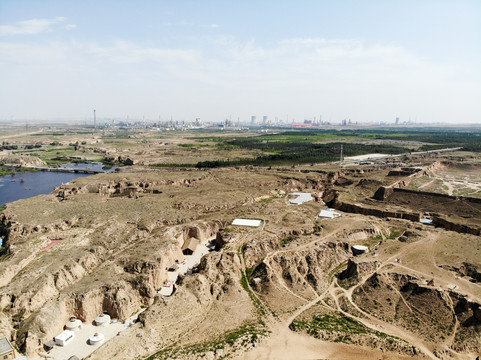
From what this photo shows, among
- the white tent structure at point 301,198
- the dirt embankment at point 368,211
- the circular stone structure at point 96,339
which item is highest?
the white tent structure at point 301,198

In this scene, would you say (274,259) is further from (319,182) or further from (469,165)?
(469,165)

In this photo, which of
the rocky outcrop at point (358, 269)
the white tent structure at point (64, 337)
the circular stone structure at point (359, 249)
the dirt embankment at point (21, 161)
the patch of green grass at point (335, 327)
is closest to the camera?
the white tent structure at point (64, 337)

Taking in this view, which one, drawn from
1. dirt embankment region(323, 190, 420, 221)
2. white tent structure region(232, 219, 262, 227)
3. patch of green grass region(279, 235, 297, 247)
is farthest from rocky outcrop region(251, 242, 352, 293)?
dirt embankment region(323, 190, 420, 221)

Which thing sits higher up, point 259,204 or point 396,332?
point 259,204

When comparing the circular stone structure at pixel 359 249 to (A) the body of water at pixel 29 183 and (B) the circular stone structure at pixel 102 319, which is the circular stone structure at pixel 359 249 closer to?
(B) the circular stone structure at pixel 102 319

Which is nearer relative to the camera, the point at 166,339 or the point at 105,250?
the point at 166,339

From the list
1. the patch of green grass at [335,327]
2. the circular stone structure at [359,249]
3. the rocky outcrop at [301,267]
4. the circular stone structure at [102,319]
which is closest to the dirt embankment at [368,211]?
the circular stone structure at [359,249]

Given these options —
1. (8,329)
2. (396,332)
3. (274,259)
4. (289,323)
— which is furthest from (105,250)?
(396,332)
